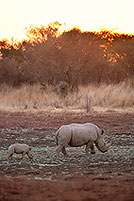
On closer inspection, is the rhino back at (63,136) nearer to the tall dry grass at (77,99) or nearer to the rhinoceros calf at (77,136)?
the rhinoceros calf at (77,136)

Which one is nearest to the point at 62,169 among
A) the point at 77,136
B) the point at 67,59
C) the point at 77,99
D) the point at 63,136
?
the point at 63,136

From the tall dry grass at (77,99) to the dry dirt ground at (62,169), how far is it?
18.7 feet

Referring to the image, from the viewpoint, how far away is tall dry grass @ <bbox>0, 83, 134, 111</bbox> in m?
23.3

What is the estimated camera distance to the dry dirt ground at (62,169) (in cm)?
534

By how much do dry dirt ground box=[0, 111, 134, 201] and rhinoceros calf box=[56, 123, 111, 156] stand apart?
9.7 inches

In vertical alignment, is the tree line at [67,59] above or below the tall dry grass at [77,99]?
above

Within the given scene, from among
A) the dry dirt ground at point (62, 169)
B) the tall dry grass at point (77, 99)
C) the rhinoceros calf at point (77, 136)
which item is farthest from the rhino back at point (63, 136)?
the tall dry grass at point (77, 99)

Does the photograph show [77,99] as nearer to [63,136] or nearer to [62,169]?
[63,136]

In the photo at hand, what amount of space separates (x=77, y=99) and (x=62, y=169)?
16.5m

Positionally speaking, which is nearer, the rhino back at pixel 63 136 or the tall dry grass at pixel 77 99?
the rhino back at pixel 63 136

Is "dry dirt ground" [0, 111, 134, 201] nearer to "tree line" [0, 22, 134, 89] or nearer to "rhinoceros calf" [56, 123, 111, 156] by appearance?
"rhinoceros calf" [56, 123, 111, 156]

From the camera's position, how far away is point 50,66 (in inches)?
1248

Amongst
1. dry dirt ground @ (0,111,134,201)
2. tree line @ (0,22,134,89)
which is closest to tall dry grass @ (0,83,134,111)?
tree line @ (0,22,134,89)

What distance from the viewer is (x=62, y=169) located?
8.10 meters
